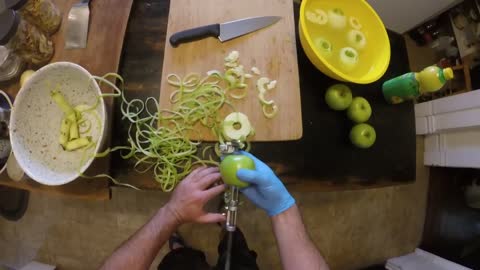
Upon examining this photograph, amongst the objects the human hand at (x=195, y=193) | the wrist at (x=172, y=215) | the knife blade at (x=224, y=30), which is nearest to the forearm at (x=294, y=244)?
the human hand at (x=195, y=193)

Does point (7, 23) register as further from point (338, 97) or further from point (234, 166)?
point (338, 97)

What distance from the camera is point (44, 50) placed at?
2.66ft

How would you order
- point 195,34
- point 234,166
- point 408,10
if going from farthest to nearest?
point 408,10 → point 195,34 → point 234,166

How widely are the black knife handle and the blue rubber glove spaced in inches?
13.5

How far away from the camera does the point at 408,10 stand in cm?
123

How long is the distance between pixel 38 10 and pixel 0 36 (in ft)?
0.45

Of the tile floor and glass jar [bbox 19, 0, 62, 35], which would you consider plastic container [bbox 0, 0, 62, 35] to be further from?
the tile floor

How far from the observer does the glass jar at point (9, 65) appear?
2.68 ft

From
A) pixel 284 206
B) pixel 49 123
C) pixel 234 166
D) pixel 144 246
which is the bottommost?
pixel 144 246

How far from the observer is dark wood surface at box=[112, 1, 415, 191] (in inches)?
30.0

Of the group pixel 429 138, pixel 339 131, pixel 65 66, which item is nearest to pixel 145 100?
pixel 65 66

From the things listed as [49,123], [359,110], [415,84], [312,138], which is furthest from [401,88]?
[49,123]

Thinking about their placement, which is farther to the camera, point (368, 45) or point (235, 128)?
point (368, 45)

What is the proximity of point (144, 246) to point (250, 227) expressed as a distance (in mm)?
666
